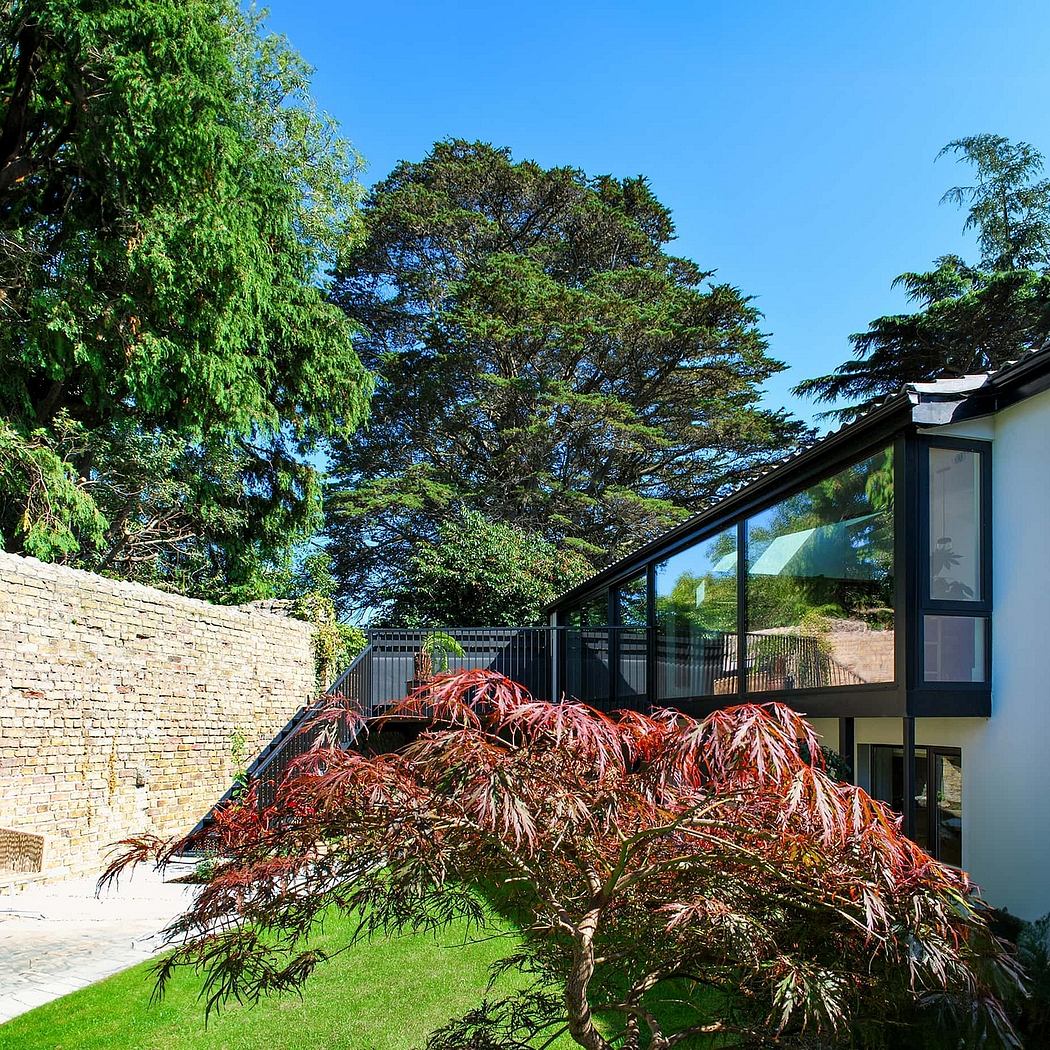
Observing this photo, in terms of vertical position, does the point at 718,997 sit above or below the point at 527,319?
below

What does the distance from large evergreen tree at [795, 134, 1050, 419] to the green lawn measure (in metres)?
16.4

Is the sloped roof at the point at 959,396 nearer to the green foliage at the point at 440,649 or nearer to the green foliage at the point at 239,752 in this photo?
the green foliage at the point at 440,649

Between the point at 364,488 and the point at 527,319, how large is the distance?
5874mm

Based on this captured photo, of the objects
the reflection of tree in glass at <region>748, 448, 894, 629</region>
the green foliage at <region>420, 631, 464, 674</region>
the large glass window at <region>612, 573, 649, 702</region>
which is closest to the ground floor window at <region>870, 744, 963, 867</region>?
the reflection of tree in glass at <region>748, 448, 894, 629</region>

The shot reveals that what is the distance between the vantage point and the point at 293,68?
19734 millimetres

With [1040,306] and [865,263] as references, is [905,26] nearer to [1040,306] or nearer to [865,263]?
[1040,306]

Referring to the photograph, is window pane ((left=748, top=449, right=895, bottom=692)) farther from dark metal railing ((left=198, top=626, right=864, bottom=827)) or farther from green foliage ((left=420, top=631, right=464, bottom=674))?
green foliage ((left=420, top=631, right=464, bottom=674))

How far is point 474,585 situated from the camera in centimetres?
1916

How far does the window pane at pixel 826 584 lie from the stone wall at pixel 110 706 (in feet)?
23.2

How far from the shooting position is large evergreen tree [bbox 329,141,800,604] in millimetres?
22359

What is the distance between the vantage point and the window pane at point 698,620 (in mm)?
9344

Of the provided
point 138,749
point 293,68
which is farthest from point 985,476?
point 293,68

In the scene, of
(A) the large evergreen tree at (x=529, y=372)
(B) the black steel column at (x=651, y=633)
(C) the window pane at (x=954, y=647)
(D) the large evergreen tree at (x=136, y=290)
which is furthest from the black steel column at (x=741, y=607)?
(A) the large evergreen tree at (x=529, y=372)

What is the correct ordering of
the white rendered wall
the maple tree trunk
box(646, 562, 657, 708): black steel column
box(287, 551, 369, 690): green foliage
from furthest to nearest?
box(287, 551, 369, 690): green foliage → box(646, 562, 657, 708): black steel column → the white rendered wall → the maple tree trunk
